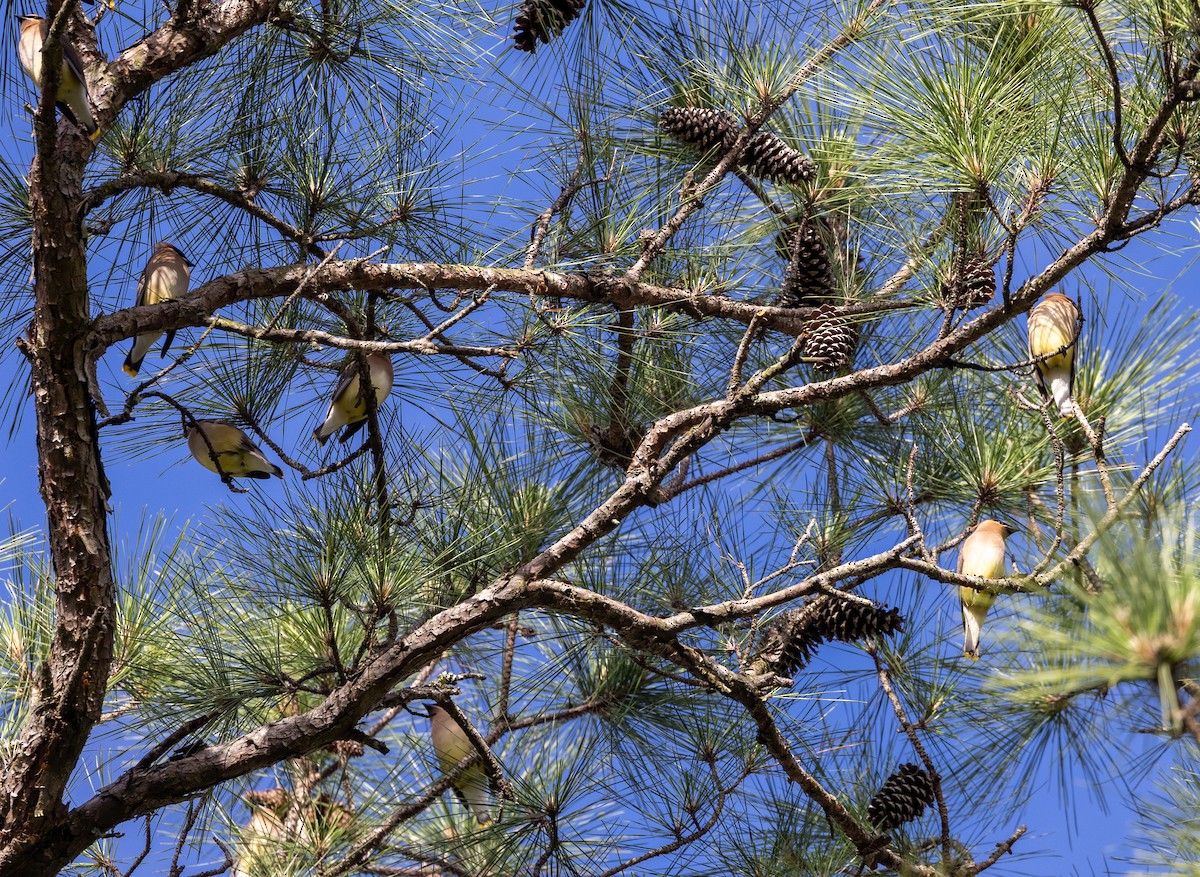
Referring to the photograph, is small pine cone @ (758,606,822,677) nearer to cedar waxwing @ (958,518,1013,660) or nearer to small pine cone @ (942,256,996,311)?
cedar waxwing @ (958,518,1013,660)

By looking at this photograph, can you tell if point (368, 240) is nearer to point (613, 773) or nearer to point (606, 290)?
point (606, 290)

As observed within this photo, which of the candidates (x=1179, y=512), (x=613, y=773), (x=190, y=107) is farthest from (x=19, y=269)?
(x=1179, y=512)

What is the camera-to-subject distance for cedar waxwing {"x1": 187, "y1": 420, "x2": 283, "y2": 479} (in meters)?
1.71

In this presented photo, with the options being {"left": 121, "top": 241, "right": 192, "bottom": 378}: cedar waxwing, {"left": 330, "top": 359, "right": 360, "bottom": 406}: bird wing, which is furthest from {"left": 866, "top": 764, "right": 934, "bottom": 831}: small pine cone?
{"left": 121, "top": 241, "right": 192, "bottom": 378}: cedar waxwing

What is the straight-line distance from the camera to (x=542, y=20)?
1.78m

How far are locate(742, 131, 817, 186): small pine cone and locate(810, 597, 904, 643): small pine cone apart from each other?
2.00 feet

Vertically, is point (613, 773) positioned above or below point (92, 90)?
below

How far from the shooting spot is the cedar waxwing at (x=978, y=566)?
52.9 inches

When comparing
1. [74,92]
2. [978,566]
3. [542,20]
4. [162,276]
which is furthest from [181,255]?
[978,566]

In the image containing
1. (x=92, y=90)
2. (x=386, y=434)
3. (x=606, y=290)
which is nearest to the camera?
(x=92, y=90)

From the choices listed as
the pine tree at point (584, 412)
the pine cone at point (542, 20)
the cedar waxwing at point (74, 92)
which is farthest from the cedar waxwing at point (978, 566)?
the cedar waxwing at point (74, 92)

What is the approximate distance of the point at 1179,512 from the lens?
2.99ft

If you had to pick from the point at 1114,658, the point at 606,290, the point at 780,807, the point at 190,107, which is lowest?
the point at 1114,658

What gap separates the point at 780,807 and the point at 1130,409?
74 cm
